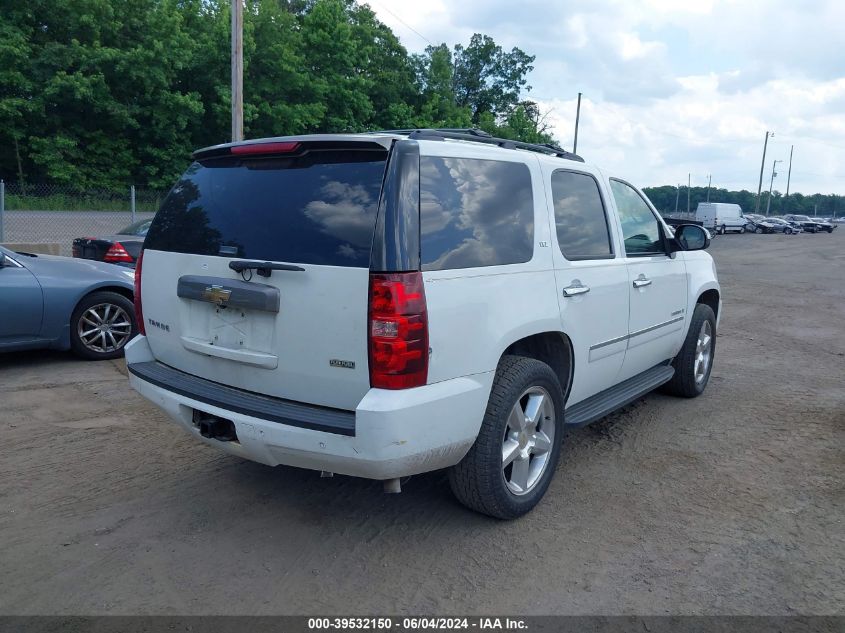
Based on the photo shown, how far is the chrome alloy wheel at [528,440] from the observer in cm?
354

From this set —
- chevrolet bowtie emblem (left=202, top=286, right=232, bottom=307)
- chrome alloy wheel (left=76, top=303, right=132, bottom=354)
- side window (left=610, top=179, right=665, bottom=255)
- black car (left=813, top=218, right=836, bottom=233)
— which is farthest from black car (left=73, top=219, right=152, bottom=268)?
black car (left=813, top=218, right=836, bottom=233)

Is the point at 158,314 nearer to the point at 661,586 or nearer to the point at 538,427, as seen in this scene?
the point at 538,427

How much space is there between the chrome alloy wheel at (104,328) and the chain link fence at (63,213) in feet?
→ 31.8

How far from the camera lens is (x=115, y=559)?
3189 millimetres

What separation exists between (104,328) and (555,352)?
4903mm

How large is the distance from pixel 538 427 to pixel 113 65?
34372mm

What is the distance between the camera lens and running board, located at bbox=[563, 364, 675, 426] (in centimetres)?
408

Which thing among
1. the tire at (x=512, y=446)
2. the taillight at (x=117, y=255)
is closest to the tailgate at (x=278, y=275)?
the tire at (x=512, y=446)

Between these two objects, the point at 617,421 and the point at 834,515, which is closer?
the point at 834,515

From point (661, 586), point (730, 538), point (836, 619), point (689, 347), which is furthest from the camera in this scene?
point (689, 347)

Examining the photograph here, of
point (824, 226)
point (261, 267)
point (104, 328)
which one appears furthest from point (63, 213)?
point (824, 226)

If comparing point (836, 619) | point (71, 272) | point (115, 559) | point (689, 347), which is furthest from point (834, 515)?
point (71, 272)

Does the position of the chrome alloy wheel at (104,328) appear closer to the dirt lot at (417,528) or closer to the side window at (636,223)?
the dirt lot at (417,528)

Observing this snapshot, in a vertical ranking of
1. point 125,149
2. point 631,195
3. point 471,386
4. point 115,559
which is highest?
point 125,149
